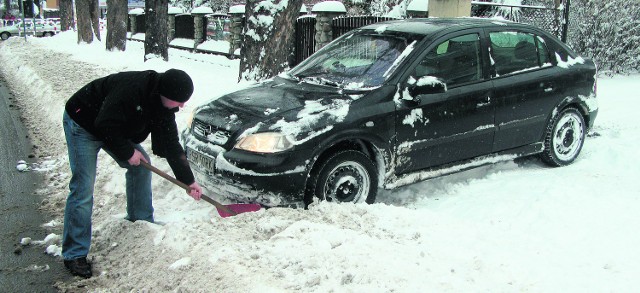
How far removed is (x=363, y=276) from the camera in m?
3.30

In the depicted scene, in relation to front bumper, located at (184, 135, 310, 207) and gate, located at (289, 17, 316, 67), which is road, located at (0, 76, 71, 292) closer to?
front bumper, located at (184, 135, 310, 207)

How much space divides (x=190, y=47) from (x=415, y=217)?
19667mm

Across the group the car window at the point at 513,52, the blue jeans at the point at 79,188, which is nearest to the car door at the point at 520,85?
the car window at the point at 513,52

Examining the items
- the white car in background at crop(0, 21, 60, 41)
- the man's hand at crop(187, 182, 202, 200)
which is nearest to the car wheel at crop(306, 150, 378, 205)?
the man's hand at crop(187, 182, 202, 200)

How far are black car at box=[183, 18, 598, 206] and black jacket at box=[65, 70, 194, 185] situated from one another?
60 cm

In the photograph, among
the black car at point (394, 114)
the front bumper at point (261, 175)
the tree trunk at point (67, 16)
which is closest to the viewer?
the front bumper at point (261, 175)

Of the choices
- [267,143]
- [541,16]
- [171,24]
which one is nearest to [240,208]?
[267,143]

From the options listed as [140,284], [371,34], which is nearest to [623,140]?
[371,34]

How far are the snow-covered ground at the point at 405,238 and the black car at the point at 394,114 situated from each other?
318 millimetres

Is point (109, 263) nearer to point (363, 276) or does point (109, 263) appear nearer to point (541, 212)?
point (363, 276)

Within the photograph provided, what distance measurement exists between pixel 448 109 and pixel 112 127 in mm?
2973

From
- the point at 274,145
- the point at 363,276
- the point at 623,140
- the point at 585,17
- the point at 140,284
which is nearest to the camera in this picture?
the point at 363,276

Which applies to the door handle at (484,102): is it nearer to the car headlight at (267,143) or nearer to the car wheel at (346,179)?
the car wheel at (346,179)

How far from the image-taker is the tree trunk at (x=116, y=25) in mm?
19531
